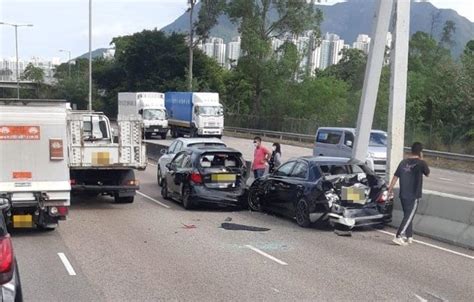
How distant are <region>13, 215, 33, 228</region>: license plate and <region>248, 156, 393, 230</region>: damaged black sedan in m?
5.13

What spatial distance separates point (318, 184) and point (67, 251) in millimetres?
4886

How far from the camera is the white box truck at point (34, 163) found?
10.6 metres

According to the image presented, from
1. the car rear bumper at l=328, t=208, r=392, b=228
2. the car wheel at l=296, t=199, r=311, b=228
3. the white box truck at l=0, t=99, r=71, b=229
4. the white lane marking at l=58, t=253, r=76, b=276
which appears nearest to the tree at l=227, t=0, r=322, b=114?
the car wheel at l=296, t=199, r=311, b=228

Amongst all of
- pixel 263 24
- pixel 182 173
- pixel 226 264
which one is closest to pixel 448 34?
pixel 263 24

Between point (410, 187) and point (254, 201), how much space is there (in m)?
4.62

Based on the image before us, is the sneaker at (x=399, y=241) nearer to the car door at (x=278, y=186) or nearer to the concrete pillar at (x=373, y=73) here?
the car door at (x=278, y=186)

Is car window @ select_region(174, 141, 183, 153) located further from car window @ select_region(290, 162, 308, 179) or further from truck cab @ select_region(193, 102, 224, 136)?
truck cab @ select_region(193, 102, 224, 136)

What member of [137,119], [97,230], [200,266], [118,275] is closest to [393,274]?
[200,266]

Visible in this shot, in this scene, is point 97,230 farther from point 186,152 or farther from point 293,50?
point 293,50

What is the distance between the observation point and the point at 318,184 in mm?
11898

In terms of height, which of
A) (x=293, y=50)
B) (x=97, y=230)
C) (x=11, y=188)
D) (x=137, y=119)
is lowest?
(x=97, y=230)

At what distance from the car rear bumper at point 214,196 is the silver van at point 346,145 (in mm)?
9012

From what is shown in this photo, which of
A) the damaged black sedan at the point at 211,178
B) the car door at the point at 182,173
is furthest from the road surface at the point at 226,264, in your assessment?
the car door at the point at 182,173

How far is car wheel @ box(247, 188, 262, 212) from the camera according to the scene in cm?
1445
